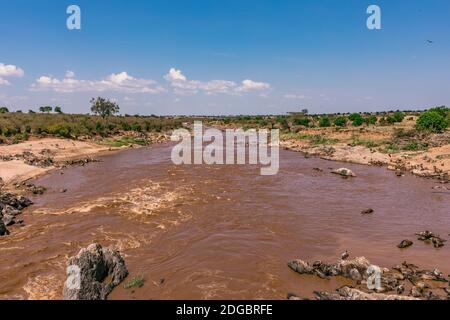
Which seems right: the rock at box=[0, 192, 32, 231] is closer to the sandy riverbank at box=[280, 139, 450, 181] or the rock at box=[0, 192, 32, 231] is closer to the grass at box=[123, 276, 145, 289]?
the grass at box=[123, 276, 145, 289]

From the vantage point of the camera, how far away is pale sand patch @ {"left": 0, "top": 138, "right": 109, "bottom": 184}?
3165 cm

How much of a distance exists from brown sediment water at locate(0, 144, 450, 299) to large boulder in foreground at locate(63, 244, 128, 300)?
2.12 feet

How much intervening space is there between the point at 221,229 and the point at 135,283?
6.92m

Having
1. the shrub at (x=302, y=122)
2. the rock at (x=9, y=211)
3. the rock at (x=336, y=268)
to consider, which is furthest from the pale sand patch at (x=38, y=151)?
the shrub at (x=302, y=122)

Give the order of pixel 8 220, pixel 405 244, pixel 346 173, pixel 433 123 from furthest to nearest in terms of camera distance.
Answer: pixel 433 123
pixel 346 173
pixel 8 220
pixel 405 244

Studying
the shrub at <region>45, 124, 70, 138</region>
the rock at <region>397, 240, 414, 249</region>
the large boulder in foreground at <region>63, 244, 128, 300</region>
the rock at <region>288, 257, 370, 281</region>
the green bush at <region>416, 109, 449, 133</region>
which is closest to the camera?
the large boulder in foreground at <region>63, 244, 128, 300</region>

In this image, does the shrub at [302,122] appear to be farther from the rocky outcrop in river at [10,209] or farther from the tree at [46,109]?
the tree at [46,109]

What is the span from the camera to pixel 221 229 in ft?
59.8

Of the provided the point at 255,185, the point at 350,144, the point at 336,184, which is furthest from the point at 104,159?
the point at 350,144

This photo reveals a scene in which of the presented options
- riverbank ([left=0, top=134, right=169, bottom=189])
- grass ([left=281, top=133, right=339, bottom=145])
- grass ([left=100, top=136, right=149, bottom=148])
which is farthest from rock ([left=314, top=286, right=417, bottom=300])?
grass ([left=100, top=136, right=149, bottom=148])

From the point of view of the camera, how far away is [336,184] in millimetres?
28406

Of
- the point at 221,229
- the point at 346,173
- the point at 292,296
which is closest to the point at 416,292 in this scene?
the point at 292,296

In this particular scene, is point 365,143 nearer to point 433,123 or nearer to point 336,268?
point 433,123

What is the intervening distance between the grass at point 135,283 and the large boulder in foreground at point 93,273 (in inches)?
16.6
